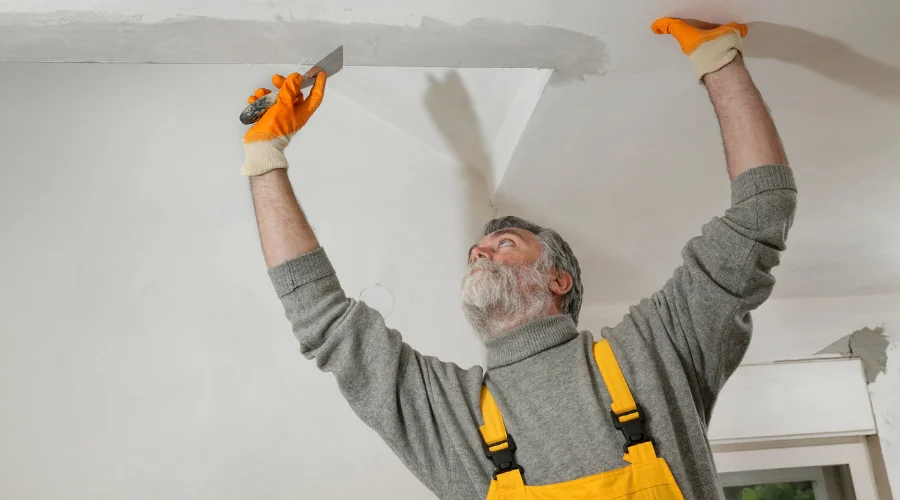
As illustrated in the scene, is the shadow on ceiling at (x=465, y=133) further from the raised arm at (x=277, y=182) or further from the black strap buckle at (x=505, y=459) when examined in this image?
the black strap buckle at (x=505, y=459)

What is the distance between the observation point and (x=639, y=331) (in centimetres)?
138

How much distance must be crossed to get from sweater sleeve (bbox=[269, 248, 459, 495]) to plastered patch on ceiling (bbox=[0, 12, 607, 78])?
41 cm

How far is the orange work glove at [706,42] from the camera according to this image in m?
1.31

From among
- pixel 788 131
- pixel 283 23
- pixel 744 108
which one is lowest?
pixel 744 108

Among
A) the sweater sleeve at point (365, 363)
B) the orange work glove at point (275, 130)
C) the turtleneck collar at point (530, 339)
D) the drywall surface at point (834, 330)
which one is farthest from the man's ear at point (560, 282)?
the drywall surface at point (834, 330)

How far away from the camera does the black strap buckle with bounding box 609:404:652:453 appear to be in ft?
4.06

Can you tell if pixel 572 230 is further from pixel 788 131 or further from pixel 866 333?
pixel 866 333

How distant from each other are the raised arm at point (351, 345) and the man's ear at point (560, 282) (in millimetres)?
292

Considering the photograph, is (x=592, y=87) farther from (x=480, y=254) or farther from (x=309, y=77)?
(x=309, y=77)

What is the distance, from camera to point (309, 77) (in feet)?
4.74

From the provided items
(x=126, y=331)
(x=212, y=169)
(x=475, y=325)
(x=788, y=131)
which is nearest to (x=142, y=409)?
(x=126, y=331)

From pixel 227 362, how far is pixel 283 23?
1003 mm

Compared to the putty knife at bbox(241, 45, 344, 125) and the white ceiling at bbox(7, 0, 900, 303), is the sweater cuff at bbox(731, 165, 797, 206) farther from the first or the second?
the putty knife at bbox(241, 45, 344, 125)

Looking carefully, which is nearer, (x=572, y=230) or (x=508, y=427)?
(x=508, y=427)
